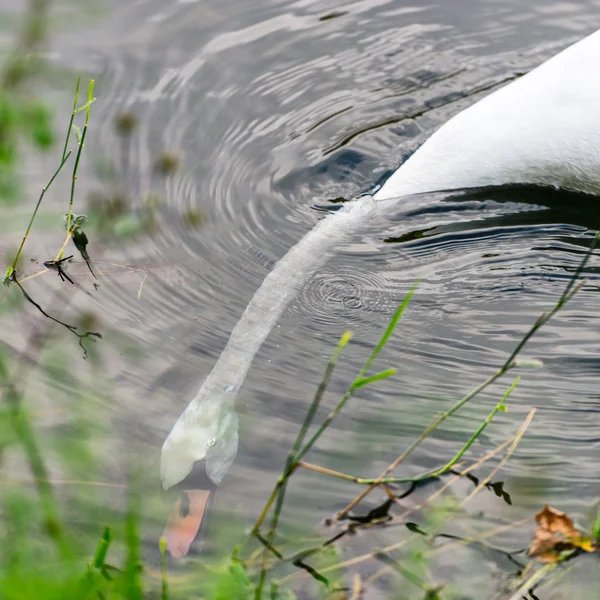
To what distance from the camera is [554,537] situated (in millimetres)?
2465

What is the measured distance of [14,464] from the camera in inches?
105

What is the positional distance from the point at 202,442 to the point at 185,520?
0.93 ft

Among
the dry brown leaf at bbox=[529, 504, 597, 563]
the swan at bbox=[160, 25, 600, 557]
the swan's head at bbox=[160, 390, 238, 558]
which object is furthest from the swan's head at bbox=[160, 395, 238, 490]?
the dry brown leaf at bbox=[529, 504, 597, 563]

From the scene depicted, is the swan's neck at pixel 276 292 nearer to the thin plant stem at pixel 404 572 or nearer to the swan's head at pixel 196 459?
the swan's head at pixel 196 459

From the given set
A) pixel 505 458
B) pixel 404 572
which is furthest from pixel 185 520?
pixel 505 458

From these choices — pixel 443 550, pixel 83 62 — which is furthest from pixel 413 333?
pixel 83 62

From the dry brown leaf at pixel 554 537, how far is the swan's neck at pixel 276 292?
3.39 ft

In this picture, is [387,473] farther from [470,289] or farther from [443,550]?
[470,289]

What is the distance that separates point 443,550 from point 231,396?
857 mm

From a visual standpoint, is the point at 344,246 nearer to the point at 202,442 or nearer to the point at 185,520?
the point at 202,442

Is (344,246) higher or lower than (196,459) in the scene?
higher

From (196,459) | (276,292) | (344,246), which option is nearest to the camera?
(196,459)

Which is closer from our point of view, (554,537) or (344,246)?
(554,537)

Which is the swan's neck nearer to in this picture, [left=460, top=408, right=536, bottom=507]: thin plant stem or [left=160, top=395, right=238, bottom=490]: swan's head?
[left=160, top=395, right=238, bottom=490]: swan's head
